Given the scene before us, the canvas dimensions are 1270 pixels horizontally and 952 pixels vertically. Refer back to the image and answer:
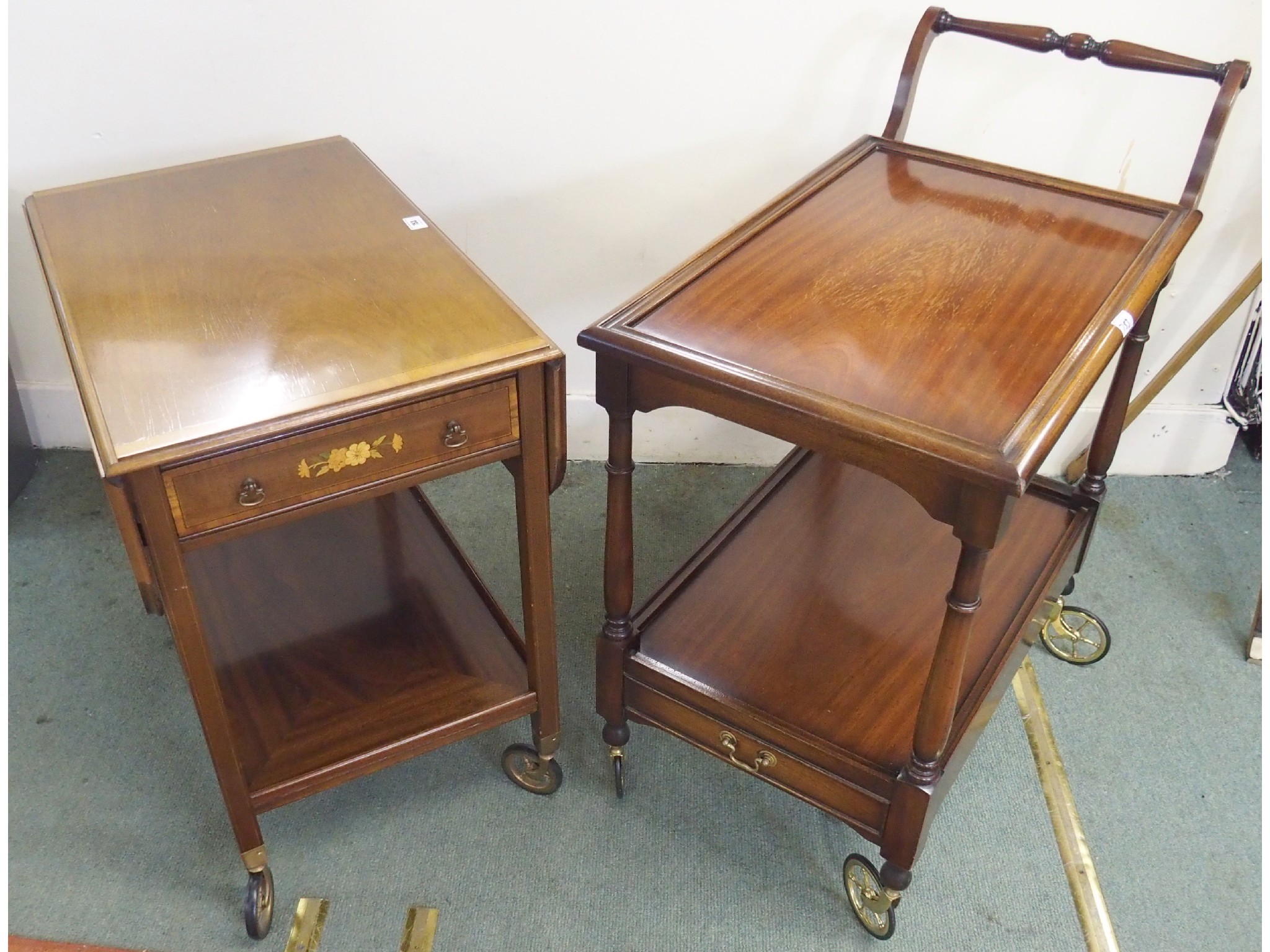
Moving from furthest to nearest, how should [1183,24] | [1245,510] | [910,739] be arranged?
[1245,510], [1183,24], [910,739]

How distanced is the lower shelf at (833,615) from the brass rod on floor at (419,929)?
1.31ft

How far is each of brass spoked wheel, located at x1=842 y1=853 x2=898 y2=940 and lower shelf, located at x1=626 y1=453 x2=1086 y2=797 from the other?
153mm

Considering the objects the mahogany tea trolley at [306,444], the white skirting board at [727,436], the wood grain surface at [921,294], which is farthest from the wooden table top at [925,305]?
the white skirting board at [727,436]

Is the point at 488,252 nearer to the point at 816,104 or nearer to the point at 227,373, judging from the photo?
the point at 816,104

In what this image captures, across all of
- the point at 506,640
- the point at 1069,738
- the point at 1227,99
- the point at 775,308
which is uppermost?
the point at 1227,99

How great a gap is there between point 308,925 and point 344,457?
722mm

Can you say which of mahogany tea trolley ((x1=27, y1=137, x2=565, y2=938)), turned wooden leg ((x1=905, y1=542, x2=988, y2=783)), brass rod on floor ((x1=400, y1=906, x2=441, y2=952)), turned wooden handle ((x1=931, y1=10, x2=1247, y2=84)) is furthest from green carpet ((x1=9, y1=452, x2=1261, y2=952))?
turned wooden handle ((x1=931, y1=10, x2=1247, y2=84))

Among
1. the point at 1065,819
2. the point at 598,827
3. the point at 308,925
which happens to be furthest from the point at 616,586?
the point at 1065,819

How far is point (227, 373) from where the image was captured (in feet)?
3.97

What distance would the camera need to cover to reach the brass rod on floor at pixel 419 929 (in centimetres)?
150

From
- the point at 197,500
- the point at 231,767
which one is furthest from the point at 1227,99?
the point at 231,767

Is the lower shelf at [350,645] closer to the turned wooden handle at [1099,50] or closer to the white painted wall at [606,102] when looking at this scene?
the white painted wall at [606,102]

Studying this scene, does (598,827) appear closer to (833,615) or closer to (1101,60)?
(833,615)

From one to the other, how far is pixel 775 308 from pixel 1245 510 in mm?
1429
